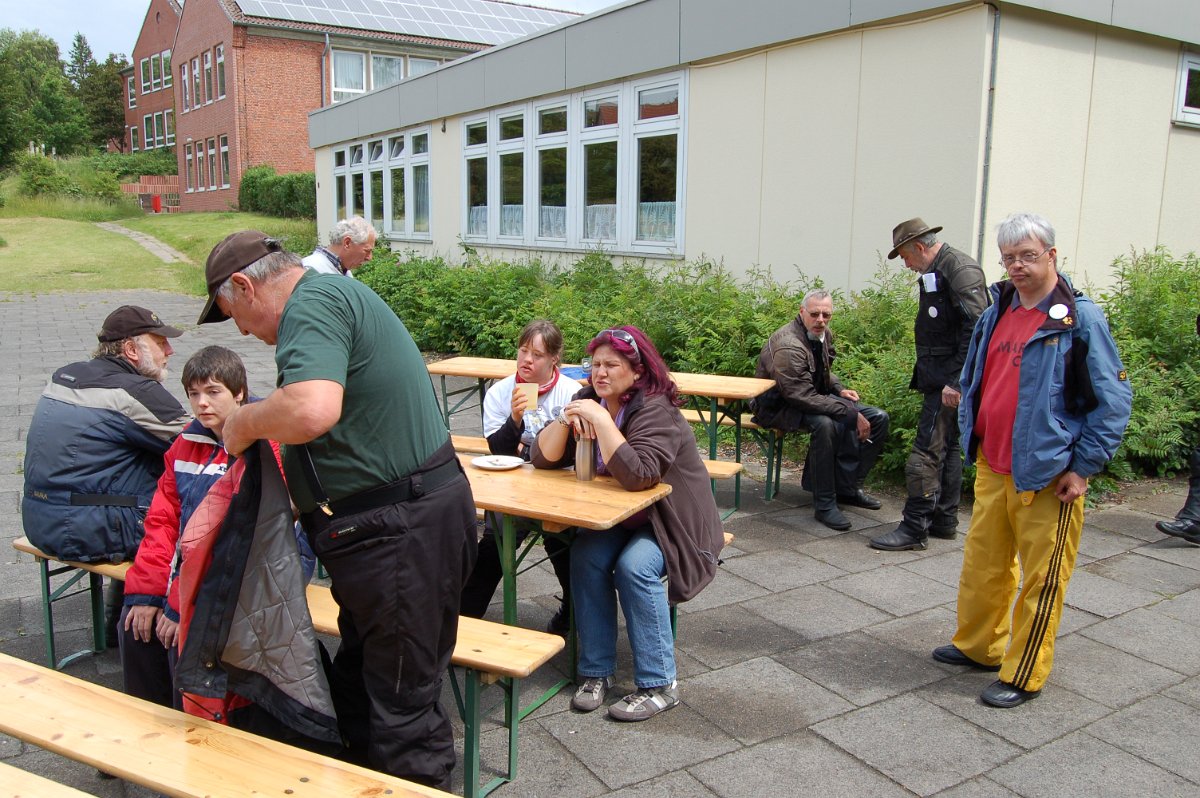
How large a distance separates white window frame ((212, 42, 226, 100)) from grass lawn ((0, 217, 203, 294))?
23.1ft

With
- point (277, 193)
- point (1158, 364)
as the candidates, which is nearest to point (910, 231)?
point (1158, 364)

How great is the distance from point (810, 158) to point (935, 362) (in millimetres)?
3999

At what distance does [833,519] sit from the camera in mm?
5867

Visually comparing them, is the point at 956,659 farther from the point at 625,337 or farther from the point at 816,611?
the point at 625,337

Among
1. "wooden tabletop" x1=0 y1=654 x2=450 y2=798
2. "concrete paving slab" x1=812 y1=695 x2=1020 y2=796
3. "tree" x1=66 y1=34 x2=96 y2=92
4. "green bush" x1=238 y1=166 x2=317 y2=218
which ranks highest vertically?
"tree" x1=66 y1=34 x2=96 y2=92

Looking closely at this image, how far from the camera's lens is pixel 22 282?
72.7 feet

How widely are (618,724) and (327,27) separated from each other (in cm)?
3531

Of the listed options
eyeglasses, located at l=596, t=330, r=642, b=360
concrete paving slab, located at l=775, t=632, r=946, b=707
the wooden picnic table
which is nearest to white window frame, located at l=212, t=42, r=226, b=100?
the wooden picnic table

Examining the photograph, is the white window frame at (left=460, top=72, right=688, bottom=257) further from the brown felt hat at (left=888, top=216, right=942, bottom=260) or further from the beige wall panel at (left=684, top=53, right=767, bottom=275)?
the brown felt hat at (left=888, top=216, right=942, bottom=260)

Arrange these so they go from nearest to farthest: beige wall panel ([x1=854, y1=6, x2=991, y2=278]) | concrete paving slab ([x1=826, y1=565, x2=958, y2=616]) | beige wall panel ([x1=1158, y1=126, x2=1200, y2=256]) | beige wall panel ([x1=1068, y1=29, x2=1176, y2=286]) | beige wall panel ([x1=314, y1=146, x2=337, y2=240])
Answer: concrete paving slab ([x1=826, y1=565, x2=958, y2=616])
beige wall panel ([x1=854, y1=6, x2=991, y2=278])
beige wall panel ([x1=1068, y1=29, x2=1176, y2=286])
beige wall panel ([x1=1158, y1=126, x2=1200, y2=256])
beige wall panel ([x1=314, y1=146, x2=337, y2=240])

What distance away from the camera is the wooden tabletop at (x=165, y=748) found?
7.64ft

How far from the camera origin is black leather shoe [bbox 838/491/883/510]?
20.4 ft

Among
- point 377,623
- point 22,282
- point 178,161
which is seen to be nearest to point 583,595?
point 377,623

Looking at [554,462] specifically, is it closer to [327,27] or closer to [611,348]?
[611,348]
